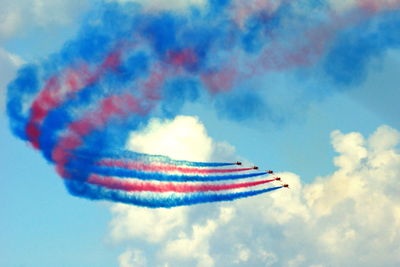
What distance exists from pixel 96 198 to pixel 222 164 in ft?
55.4

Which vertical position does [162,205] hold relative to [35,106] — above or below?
below

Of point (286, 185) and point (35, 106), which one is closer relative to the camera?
point (35, 106)

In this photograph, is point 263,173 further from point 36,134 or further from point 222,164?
point 36,134

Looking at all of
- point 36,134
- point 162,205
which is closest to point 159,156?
point 162,205

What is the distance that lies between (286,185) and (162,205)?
781 inches

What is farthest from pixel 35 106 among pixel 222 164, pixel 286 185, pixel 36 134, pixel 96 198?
pixel 286 185

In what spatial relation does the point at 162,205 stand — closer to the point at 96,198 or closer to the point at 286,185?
the point at 96,198

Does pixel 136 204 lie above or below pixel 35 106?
below

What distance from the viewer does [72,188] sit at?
13312 centimetres

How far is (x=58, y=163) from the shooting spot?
5202 inches

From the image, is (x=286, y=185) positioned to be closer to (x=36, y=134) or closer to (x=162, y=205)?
(x=162, y=205)

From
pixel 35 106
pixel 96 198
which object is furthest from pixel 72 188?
pixel 35 106

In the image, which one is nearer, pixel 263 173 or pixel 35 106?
pixel 35 106

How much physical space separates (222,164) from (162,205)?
31.8ft
